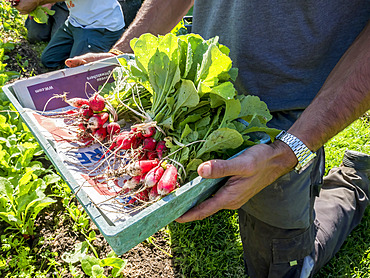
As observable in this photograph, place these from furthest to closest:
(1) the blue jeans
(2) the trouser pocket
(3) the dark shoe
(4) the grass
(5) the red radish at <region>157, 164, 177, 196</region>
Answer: (1) the blue jeans
(3) the dark shoe
(4) the grass
(2) the trouser pocket
(5) the red radish at <region>157, 164, 177, 196</region>

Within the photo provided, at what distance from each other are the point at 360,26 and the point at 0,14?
505cm

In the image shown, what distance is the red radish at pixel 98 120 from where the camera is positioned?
1.67 meters

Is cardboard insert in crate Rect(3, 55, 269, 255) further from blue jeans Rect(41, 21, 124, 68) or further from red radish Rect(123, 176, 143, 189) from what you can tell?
blue jeans Rect(41, 21, 124, 68)

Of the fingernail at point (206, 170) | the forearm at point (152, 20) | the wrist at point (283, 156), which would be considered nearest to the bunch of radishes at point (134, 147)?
the fingernail at point (206, 170)

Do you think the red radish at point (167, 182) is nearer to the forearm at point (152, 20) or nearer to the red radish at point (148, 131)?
the red radish at point (148, 131)

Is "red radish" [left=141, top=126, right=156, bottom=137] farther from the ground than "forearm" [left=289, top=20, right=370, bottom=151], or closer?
closer

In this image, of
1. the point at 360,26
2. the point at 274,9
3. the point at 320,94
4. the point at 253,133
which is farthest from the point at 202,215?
the point at 360,26

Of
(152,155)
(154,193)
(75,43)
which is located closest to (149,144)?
(152,155)

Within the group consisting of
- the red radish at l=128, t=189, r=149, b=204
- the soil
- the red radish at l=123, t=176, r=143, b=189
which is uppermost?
the red radish at l=123, t=176, r=143, b=189

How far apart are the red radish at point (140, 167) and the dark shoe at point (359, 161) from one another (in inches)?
82.6

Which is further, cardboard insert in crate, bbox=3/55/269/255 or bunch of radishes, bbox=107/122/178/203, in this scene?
bunch of radishes, bbox=107/122/178/203

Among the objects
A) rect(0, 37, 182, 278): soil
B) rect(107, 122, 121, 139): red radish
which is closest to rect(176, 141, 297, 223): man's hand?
rect(107, 122, 121, 139): red radish

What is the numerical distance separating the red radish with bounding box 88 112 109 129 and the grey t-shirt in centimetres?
79

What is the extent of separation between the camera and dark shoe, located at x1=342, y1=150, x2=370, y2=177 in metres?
2.79
